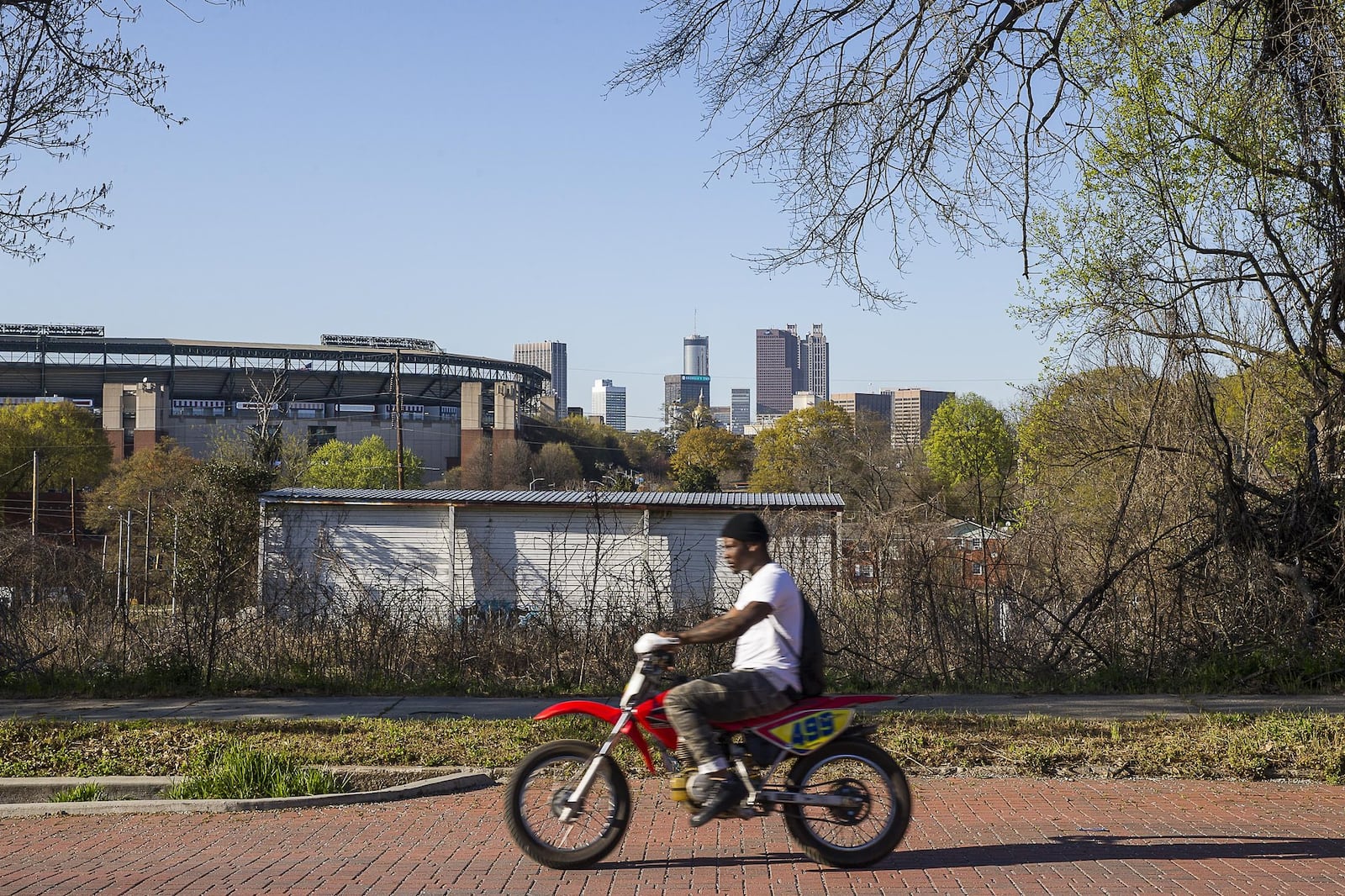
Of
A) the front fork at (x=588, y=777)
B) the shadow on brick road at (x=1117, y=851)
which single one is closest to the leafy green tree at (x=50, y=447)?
the front fork at (x=588, y=777)

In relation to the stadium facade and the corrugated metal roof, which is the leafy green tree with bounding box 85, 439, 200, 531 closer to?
the stadium facade

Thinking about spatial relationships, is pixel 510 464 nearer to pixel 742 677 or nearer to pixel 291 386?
pixel 291 386

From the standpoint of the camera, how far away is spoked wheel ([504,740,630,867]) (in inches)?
249

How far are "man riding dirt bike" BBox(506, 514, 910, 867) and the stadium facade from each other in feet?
338

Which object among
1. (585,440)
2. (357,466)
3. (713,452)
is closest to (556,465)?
(713,452)

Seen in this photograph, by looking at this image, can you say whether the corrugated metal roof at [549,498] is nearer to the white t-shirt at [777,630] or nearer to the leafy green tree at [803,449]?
the white t-shirt at [777,630]

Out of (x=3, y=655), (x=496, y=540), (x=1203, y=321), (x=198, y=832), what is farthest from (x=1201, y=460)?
(x=496, y=540)

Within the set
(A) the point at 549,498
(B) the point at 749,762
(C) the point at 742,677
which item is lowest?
(B) the point at 749,762

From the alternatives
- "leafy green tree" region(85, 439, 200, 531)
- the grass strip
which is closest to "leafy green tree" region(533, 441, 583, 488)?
"leafy green tree" region(85, 439, 200, 531)

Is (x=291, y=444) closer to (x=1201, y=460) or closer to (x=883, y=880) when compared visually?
(x=1201, y=460)

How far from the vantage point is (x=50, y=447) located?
85.4 metres

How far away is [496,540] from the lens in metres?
32.5

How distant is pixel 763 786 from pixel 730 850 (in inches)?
25.8

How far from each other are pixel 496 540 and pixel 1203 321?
2040cm
